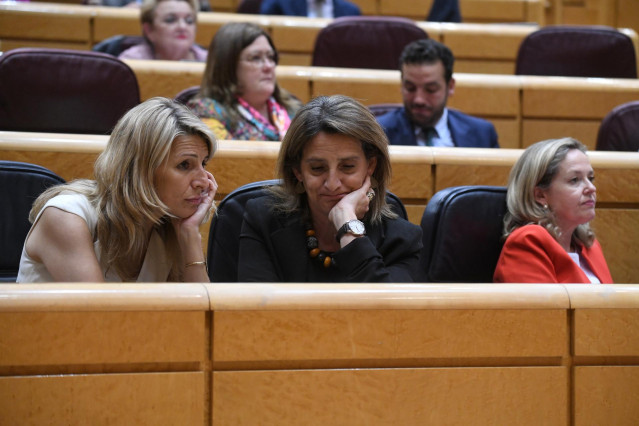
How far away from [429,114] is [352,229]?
562 millimetres

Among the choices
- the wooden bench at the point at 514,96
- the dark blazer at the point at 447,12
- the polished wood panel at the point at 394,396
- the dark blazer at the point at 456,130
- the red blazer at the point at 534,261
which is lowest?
the polished wood panel at the point at 394,396

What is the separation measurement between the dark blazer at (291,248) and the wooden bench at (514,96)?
2.13 ft

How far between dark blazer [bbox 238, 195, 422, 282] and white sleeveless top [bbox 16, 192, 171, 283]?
8 centimetres

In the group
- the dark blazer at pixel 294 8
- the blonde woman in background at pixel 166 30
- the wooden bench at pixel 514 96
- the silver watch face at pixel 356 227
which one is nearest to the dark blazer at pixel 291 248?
the silver watch face at pixel 356 227

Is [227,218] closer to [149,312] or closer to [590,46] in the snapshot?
[149,312]

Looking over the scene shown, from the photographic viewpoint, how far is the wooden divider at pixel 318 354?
0.57 meters

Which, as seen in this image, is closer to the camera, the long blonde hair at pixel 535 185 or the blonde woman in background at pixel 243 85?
the long blonde hair at pixel 535 185

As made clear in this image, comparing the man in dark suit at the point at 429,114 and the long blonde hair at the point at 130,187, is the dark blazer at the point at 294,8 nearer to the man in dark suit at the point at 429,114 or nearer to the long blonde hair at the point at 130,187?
the man in dark suit at the point at 429,114

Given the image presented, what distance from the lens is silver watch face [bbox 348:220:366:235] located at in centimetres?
80

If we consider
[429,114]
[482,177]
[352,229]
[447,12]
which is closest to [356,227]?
[352,229]

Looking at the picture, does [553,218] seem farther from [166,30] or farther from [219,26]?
[219,26]

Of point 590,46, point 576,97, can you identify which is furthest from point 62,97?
point 590,46

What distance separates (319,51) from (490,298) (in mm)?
1070

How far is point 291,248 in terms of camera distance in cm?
82
